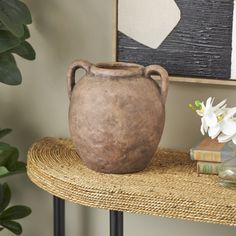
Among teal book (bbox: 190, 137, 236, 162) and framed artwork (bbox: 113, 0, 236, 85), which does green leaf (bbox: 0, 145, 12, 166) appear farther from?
teal book (bbox: 190, 137, 236, 162)

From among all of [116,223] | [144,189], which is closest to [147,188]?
[144,189]

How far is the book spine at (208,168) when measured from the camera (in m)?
1.75

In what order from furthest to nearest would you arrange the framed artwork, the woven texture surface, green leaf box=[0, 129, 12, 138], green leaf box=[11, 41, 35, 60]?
green leaf box=[0, 129, 12, 138], green leaf box=[11, 41, 35, 60], the framed artwork, the woven texture surface

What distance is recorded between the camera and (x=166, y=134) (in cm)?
207

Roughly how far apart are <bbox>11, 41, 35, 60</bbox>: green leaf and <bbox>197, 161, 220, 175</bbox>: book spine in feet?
2.13

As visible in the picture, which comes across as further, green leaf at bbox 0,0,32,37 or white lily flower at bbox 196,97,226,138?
green leaf at bbox 0,0,32,37

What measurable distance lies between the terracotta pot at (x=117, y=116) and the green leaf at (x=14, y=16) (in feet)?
0.73

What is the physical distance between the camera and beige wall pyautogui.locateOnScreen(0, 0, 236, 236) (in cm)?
205

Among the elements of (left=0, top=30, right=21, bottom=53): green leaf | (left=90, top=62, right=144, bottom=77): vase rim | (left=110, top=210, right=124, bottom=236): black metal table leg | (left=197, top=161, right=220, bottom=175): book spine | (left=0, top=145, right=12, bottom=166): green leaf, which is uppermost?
(left=0, top=30, right=21, bottom=53): green leaf

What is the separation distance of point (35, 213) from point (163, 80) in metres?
0.85

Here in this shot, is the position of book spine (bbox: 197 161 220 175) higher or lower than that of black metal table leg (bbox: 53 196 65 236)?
higher

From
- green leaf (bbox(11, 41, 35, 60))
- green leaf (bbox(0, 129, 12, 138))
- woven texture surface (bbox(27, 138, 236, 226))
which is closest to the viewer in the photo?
woven texture surface (bbox(27, 138, 236, 226))

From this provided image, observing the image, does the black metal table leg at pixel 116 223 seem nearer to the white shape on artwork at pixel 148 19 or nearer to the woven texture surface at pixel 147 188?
the woven texture surface at pixel 147 188

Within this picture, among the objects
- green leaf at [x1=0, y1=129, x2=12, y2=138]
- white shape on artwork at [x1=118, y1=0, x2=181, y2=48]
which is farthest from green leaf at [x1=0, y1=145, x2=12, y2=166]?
white shape on artwork at [x1=118, y1=0, x2=181, y2=48]
